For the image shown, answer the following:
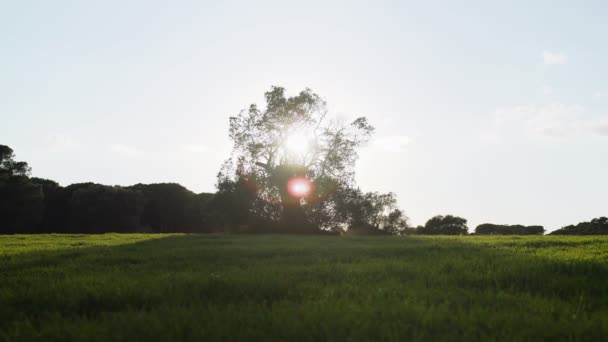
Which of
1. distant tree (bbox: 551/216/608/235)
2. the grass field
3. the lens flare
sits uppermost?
the lens flare

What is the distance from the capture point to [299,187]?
46.7 meters

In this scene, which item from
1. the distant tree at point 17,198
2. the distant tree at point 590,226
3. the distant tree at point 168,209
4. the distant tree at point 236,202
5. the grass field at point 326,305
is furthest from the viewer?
the distant tree at point 168,209

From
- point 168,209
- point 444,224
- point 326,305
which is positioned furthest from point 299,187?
point 168,209

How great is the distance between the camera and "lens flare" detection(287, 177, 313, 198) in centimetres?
4638

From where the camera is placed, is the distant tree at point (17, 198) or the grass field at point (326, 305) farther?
the distant tree at point (17, 198)

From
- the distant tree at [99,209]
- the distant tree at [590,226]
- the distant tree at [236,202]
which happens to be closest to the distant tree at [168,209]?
the distant tree at [99,209]

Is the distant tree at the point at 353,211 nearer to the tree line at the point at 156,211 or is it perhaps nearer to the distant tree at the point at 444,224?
the tree line at the point at 156,211

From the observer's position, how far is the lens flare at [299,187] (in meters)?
46.4

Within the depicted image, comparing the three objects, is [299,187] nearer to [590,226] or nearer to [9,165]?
[590,226]

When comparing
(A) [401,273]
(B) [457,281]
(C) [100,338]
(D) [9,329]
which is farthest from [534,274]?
(D) [9,329]

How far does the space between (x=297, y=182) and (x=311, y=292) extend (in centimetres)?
4033

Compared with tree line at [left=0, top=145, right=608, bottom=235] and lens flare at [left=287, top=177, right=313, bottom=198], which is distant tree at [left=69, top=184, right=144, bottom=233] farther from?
lens flare at [left=287, top=177, right=313, bottom=198]

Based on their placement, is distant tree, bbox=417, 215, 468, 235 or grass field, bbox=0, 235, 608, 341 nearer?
grass field, bbox=0, 235, 608, 341

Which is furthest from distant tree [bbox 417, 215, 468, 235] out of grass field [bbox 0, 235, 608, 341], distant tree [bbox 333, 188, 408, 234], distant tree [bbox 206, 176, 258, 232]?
grass field [bbox 0, 235, 608, 341]
